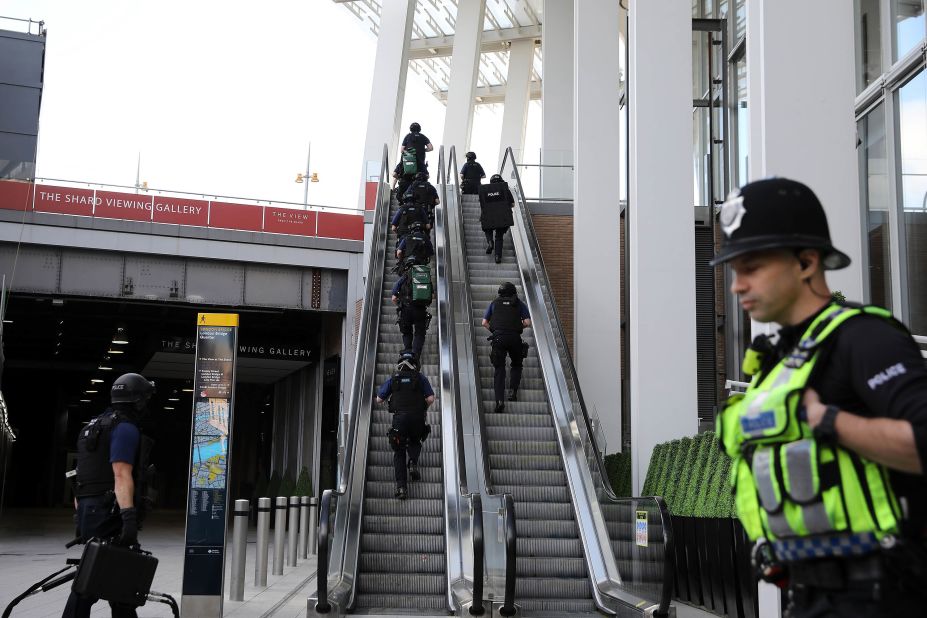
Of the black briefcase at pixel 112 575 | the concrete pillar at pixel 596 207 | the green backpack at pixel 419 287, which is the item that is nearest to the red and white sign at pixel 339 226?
the concrete pillar at pixel 596 207

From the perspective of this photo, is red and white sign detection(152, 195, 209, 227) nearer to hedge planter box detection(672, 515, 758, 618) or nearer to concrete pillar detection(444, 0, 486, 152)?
concrete pillar detection(444, 0, 486, 152)

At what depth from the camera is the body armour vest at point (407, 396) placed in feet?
38.8

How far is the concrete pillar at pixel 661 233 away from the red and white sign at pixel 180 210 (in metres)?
13.9

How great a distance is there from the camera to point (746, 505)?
249cm

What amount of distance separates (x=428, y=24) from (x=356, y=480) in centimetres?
3140

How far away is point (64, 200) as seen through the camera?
904 inches

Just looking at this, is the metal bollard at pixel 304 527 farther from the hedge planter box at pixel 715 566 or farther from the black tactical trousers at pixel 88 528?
the black tactical trousers at pixel 88 528

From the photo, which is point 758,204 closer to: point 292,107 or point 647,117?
point 647,117

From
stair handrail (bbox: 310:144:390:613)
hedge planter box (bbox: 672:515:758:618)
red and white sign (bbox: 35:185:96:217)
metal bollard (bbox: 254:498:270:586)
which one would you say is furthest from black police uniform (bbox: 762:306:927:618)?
red and white sign (bbox: 35:185:96:217)

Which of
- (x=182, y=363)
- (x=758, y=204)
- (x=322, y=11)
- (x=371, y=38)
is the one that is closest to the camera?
(x=758, y=204)

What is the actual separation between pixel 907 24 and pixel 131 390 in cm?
1167

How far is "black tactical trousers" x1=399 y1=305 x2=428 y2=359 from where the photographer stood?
49.2 feet

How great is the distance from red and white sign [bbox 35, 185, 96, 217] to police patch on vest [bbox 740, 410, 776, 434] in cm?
2269

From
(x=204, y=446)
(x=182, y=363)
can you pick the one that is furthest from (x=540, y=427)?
(x=182, y=363)
